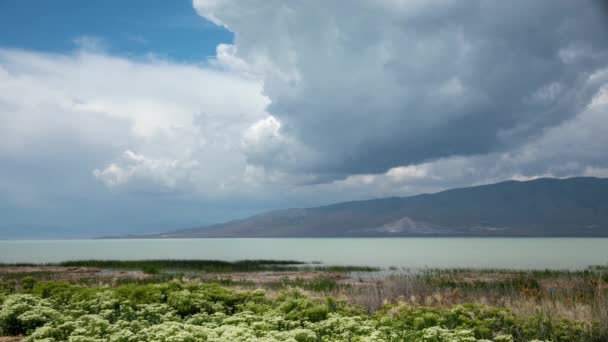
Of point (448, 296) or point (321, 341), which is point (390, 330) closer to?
point (321, 341)

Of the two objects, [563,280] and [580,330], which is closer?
[580,330]

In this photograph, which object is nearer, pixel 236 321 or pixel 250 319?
pixel 250 319

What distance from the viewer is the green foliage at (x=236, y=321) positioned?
10531 millimetres

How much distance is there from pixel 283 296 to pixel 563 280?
77.3 ft

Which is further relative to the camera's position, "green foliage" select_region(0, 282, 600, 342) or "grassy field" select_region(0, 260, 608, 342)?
"grassy field" select_region(0, 260, 608, 342)

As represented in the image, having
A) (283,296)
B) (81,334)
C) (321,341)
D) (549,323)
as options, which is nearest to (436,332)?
(321,341)

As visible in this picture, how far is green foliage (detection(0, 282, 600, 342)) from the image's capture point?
1053 cm

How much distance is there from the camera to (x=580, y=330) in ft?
42.2

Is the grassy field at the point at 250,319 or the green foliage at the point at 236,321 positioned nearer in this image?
the green foliage at the point at 236,321

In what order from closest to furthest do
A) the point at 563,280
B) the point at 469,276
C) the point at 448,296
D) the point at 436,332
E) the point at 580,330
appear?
the point at 436,332 < the point at 580,330 < the point at 448,296 < the point at 563,280 < the point at 469,276

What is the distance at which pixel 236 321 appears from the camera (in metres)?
13.0

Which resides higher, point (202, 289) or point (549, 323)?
point (202, 289)

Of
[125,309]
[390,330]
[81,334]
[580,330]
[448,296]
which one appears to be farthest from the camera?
[448,296]

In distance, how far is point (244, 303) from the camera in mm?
16000
